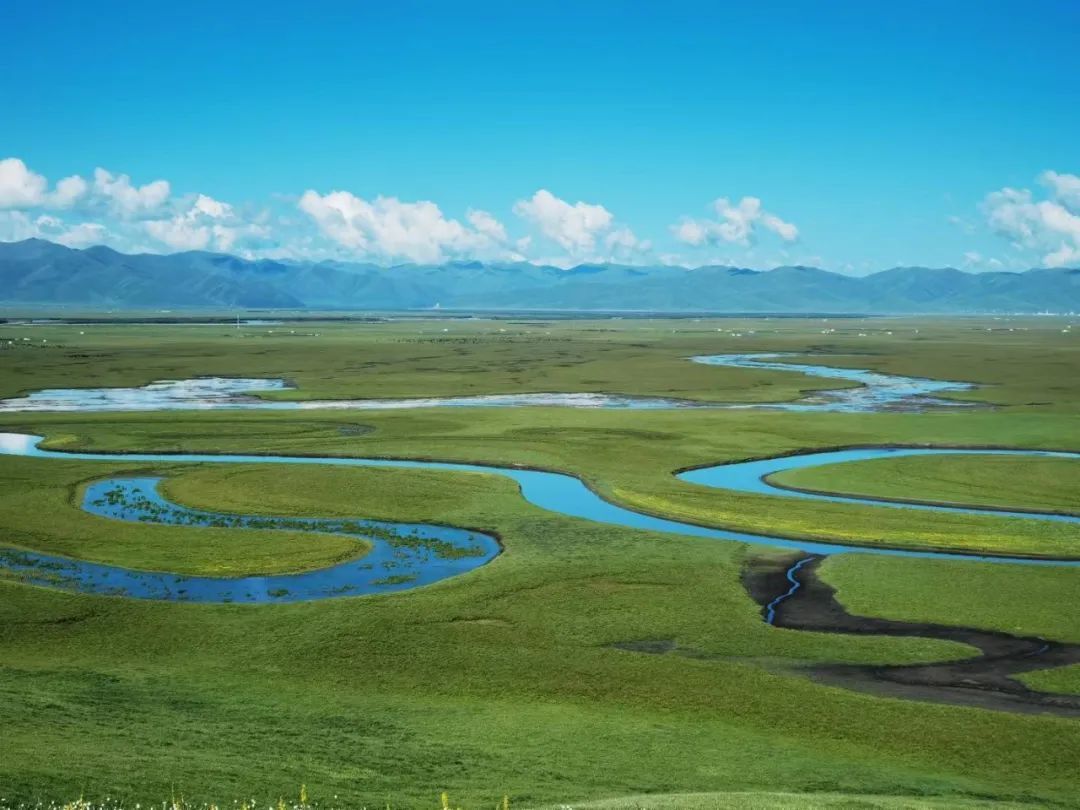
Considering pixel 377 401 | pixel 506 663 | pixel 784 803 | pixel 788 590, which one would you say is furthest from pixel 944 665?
pixel 377 401

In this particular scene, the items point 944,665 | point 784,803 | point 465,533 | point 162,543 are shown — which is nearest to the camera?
point 784,803

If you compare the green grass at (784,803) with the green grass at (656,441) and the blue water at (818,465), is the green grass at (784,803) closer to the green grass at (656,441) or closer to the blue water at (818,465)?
the green grass at (656,441)

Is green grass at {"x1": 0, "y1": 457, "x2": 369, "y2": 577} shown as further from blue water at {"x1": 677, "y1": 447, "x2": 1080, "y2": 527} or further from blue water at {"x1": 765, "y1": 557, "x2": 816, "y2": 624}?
blue water at {"x1": 677, "y1": 447, "x2": 1080, "y2": 527}

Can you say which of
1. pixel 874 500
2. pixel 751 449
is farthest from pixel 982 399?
pixel 874 500

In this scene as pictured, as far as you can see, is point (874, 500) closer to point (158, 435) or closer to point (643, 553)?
point (643, 553)

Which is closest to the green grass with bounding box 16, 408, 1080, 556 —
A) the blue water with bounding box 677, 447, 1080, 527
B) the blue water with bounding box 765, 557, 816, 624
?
the blue water with bounding box 677, 447, 1080, 527

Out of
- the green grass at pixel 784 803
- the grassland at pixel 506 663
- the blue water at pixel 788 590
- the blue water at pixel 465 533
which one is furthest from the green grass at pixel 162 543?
the green grass at pixel 784 803

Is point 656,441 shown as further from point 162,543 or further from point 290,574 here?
point 162,543
